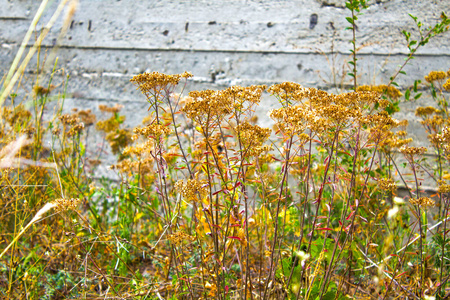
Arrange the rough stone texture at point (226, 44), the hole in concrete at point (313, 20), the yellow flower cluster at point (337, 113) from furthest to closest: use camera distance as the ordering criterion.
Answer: the hole in concrete at point (313, 20)
the rough stone texture at point (226, 44)
the yellow flower cluster at point (337, 113)

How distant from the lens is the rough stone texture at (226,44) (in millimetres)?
2787

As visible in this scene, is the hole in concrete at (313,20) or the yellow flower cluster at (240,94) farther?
the hole in concrete at (313,20)

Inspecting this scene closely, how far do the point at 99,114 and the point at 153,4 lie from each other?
1.16 m

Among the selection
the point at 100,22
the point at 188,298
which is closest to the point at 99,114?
the point at 100,22

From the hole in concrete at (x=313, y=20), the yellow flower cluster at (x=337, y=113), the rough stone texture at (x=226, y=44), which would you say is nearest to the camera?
the yellow flower cluster at (x=337, y=113)

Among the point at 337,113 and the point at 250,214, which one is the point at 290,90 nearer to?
the point at 337,113

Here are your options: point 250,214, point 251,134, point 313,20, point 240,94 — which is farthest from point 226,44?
point 251,134

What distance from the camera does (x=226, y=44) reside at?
316 cm

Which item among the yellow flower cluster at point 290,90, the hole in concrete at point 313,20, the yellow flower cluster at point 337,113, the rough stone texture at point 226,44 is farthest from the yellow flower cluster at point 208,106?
the hole in concrete at point 313,20

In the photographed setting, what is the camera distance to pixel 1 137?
2.39 metres

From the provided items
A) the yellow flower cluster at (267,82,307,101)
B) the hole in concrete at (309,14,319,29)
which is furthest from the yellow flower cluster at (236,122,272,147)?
the hole in concrete at (309,14,319,29)

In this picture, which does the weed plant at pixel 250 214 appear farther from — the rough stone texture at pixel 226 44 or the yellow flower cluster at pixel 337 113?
the rough stone texture at pixel 226 44

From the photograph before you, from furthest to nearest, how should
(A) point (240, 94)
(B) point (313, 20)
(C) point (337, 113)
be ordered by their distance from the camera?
(B) point (313, 20) < (A) point (240, 94) < (C) point (337, 113)

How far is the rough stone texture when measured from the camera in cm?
279
